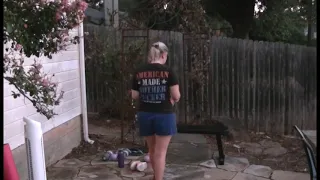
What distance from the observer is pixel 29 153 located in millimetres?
3242

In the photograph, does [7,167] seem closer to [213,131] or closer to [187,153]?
[213,131]

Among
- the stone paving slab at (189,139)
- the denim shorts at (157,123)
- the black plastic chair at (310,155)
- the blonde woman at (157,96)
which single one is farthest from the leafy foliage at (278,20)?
the black plastic chair at (310,155)

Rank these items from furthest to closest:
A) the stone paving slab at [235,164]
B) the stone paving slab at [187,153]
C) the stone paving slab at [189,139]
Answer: the stone paving slab at [189,139]
the stone paving slab at [187,153]
the stone paving slab at [235,164]

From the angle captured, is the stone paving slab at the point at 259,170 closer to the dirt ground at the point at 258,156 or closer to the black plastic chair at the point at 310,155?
the dirt ground at the point at 258,156

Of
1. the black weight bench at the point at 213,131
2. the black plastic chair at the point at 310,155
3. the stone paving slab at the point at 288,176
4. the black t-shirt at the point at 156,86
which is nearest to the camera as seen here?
the black plastic chair at the point at 310,155

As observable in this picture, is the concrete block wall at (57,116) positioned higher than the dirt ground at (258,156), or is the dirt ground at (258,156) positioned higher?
the concrete block wall at (57,116)

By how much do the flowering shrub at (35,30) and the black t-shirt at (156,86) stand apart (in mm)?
1362

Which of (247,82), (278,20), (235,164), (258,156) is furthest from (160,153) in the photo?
(278,20)

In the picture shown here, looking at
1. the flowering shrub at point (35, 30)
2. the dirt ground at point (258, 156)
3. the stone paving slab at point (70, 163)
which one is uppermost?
the flowering shrub at point (35, 30)

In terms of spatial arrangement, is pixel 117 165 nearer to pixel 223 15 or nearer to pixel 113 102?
pixel 113 102

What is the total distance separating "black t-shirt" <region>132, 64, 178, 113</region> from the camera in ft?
14.3

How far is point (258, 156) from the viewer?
6363 mm

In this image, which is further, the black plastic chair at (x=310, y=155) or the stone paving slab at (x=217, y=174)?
the stone paving slab at (x=217, y=174)

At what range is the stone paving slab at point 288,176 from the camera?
17.1 feet
